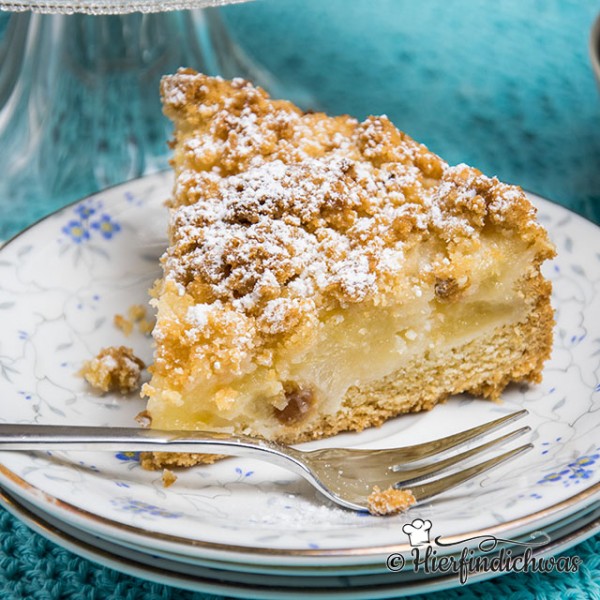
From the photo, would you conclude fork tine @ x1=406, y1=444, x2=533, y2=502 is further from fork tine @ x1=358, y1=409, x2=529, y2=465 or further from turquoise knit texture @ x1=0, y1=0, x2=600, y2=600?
turquoise knit texture @ x1=0, y1=0, x2=600, y2=600

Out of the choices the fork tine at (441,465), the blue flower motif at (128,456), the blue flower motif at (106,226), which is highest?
the fork tine at (441,465)

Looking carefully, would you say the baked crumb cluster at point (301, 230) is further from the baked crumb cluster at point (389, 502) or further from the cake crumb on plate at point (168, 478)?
the baked crumb cluster at point (389, 502)

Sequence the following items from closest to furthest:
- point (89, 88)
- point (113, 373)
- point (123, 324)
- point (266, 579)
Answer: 1. point (266, 579)
2. point (113, 373)
3. point (123, 324)
4. point (89, 88)

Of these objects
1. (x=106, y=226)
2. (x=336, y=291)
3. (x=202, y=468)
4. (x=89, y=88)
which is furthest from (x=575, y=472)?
(x=89, y=88)

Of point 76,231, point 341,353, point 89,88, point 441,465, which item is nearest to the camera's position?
point 441,465

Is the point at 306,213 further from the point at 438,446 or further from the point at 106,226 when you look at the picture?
the point at 106,226

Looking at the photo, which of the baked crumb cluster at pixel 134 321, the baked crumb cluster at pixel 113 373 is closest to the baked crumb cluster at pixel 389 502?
the baked crumb cluster at pixel 113 373

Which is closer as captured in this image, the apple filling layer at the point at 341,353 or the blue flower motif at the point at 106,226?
the apple filling layer at the point at 341,353
